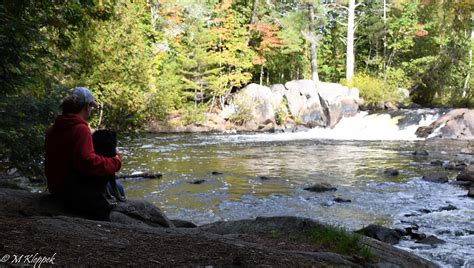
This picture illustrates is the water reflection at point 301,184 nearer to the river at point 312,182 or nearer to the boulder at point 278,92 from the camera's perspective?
the river at point 312,182

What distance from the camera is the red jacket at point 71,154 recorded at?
3.95 meters

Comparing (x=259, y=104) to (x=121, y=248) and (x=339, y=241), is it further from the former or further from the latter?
(x=121, y=248)

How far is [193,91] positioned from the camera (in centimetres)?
3089

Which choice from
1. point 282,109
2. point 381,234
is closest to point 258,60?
point 282,109

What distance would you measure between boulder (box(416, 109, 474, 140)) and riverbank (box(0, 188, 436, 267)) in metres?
18.2

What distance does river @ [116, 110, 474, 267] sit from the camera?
8.02 meters

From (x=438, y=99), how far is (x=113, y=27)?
2378 centimetres

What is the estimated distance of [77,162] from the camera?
13.0ft

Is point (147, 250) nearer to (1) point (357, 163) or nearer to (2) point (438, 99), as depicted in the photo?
(1) point (357, 163)

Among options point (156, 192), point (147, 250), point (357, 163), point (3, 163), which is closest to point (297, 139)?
point (357, 163)

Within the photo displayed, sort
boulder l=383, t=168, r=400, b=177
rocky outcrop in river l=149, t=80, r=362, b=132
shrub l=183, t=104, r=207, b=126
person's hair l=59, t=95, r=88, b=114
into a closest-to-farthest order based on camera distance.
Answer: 1. person's hair l=59, t=95, r=88, b=114
2. boulder l=383, t=168, r=400, b=177
3. rocky outcrop in river l=149, t=80, r=362, b=132
4. shrub l=183, t=104, r=207, b=126

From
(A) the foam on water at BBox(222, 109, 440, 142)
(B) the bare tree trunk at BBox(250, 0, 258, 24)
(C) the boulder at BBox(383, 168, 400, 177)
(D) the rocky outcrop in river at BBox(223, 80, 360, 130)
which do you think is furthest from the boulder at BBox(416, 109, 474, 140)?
(B) the bare tree trunk at BBox(250, 0, 258, 24)

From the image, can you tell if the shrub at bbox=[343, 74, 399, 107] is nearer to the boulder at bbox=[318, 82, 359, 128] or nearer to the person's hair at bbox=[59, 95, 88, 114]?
the boulder at bbox=[318, 82, 359, 128]

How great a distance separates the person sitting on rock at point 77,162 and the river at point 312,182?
2296 millimetres
